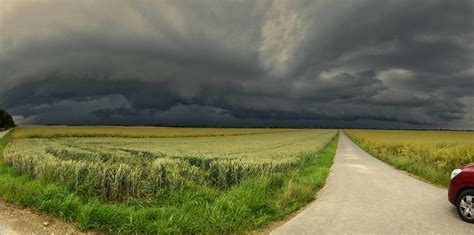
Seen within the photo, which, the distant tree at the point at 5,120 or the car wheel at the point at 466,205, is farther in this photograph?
the distant tree at the point at 5,120

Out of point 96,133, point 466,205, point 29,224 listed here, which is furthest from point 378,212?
point 96,133

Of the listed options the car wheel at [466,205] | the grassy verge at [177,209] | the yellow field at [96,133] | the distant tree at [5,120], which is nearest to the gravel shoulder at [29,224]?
the grassy verge at [177,209]

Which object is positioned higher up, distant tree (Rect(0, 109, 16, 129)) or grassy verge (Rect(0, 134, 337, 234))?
distant tree (Rect(0, 109, 16, 129))

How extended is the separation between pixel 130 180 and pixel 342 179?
28.8 feet

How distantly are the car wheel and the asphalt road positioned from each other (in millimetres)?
180

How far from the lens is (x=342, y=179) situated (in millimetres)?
14891

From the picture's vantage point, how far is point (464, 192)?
8438 mm

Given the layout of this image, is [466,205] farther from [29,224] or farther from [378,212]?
[29,224]

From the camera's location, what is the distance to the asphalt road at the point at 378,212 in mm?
7508

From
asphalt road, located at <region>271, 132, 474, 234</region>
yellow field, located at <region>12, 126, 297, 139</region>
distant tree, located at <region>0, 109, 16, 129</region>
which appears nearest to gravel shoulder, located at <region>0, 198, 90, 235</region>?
asphalt road, located at <region>271, 132, 474, 234</region>

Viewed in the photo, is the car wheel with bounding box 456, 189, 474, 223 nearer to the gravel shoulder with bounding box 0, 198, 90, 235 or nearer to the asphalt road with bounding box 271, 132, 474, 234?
the asphalt road with bounding box 271, 132, 474, 234

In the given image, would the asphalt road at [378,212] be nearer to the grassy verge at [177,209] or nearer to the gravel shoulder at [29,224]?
the grassy verge at [177,209]

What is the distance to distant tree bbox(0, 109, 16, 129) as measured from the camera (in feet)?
360

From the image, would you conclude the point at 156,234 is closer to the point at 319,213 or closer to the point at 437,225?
the point at 319,213
